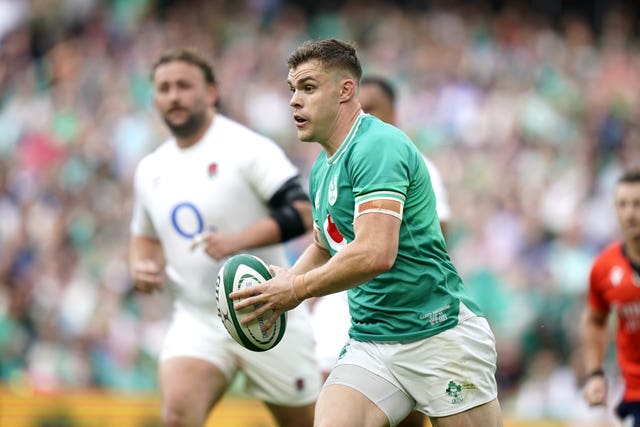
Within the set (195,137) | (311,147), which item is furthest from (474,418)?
(311,147)

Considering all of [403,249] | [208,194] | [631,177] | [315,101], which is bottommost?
[631,177]

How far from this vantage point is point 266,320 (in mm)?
4746

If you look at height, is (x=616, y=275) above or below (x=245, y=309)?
below

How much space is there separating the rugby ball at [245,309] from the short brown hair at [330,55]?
0.89m

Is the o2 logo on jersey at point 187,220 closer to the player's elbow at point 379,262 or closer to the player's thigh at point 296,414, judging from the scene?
the player's thigh at point 296,414

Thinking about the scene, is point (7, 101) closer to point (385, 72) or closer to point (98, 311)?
point (98, 311)

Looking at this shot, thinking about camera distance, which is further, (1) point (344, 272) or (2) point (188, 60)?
(2) point (188, 60)

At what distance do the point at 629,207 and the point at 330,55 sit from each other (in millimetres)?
2776

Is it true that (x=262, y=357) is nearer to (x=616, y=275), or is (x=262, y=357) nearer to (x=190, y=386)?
(x=190, y=386)

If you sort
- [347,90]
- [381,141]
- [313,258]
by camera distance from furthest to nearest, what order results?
1. [313,258]
2. [347,90]
3. [381,141]

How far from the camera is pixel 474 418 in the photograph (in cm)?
478

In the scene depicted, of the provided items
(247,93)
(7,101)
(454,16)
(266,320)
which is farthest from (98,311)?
(454,16)

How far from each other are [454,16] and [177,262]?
12477 millimetres

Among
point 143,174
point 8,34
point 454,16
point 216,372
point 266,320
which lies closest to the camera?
point 266,320
